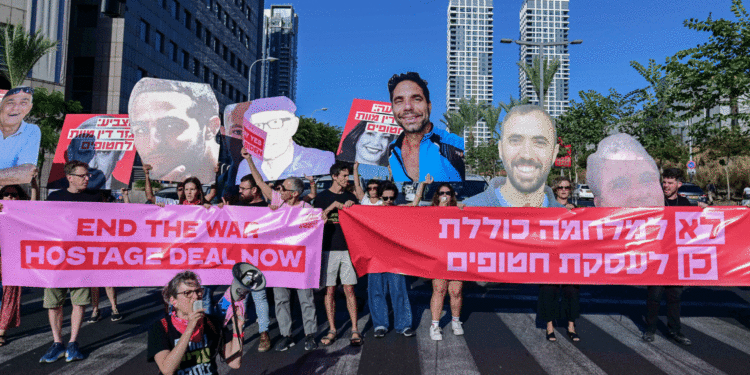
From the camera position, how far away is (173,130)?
21.5 feet

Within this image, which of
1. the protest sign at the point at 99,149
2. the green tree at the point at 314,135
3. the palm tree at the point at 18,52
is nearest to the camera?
the protest sign at the point at 99,149

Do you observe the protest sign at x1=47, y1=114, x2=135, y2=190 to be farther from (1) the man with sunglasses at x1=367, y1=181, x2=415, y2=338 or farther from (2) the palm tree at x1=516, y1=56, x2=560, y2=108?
(2) the palm tree at x1=516, y1=56, x2=560, y2=108

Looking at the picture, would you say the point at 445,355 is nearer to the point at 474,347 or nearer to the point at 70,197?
the point at 474,347

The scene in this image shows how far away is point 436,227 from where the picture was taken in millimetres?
5605

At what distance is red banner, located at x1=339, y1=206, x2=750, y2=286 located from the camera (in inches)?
213

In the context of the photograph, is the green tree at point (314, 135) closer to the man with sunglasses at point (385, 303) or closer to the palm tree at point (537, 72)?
the palm tree at point (537, 72)

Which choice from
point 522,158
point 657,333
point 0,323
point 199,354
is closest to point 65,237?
point 0,323

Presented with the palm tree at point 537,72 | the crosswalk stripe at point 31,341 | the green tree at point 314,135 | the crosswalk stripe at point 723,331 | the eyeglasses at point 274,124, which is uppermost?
the palm tree at point 537,72

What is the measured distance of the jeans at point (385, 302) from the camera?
5.56m

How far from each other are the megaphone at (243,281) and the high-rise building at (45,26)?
2541cm

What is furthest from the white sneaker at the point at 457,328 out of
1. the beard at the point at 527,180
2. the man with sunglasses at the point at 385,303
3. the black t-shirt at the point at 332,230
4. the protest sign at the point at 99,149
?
the protest sign at the point at 99,149

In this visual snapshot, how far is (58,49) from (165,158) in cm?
2364

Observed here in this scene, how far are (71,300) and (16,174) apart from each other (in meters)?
1.88

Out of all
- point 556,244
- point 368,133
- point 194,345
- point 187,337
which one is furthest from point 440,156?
point 187,337
